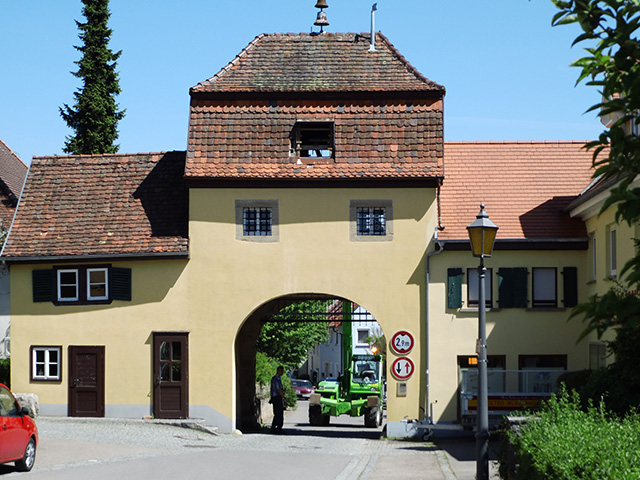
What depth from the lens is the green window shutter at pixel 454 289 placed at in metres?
27.3

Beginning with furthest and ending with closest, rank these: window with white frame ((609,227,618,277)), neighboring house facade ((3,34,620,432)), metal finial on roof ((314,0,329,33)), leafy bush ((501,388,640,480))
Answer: metal finial on roof ((314,0,329,33)) < neighboring house facade ((3,34,620,432)) < window with white frame ((609,227,618,277)) < leafy bush ((501,388,640,480))

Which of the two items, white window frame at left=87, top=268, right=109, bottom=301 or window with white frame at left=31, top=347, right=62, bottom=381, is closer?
white window frame at left=87, top=268, right=109, bottom=301

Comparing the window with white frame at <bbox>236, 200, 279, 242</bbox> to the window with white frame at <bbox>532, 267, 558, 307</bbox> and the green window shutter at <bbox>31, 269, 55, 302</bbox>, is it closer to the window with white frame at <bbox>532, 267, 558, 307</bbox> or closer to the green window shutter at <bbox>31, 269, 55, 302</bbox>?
the green window shutter at <bbox>31, 269, 55, 302</bbox>

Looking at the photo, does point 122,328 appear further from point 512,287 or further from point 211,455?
point 512,287

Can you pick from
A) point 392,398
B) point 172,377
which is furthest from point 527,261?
point 172,377

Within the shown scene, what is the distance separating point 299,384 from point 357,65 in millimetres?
48293

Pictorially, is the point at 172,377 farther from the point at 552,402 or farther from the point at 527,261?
the point at 552,402

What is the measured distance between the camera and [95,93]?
144 ft

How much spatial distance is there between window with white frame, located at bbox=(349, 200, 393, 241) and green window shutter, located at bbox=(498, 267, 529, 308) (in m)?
3.25

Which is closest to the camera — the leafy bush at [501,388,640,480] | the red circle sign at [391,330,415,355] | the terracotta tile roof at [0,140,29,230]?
the leafy bush at [501,388,640,480]

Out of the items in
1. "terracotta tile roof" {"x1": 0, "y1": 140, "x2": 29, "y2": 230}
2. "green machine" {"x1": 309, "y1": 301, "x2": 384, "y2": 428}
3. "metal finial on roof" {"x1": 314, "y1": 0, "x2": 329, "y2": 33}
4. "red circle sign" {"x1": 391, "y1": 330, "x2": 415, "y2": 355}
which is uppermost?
"metal finial on roof" {"x1": 314, "y1": 0, "x2": 329, "y2": 33}

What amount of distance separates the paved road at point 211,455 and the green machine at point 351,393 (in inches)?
264

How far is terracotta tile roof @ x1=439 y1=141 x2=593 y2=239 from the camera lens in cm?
2816

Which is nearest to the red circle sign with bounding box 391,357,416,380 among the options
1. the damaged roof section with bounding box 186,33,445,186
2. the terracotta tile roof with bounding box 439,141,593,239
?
the terracotta tile roof with bounding box 439,141,593,239
